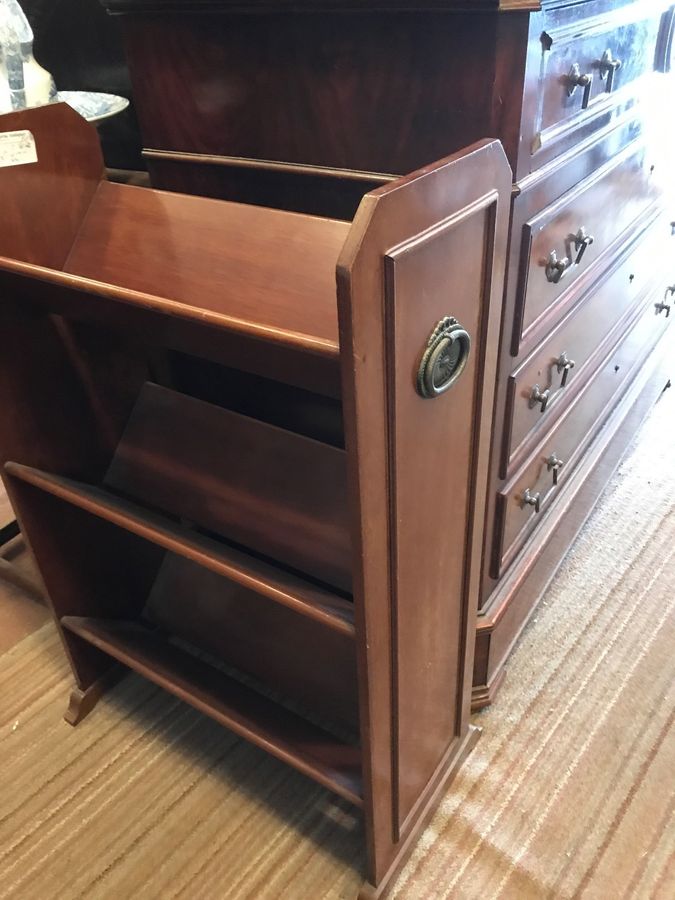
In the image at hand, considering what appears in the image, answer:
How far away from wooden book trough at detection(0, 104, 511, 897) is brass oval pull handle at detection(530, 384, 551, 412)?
0.24m

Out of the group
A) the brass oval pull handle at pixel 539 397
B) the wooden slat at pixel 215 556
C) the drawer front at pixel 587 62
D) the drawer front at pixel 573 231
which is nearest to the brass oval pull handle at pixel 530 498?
the brass oval pull handle at pixel 539 397

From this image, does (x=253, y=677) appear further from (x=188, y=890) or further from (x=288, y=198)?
(x=288, y=198)

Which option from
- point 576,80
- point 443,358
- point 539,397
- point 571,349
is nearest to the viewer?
point 443,358

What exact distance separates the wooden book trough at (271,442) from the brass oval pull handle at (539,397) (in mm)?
238

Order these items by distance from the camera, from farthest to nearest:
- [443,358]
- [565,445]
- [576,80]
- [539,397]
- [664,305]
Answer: [664,305], [565,445], [539,397], [576,80], [443,358]

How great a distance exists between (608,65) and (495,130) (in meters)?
0.29

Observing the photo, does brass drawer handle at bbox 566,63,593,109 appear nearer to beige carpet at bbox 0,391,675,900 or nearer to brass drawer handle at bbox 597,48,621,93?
brass drawer handle at bbox 597,48,621,93

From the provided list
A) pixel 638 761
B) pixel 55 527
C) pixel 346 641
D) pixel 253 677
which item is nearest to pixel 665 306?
pixel 638 761

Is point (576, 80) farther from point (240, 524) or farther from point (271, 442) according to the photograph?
point (240, 524)

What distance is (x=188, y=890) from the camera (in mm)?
1139

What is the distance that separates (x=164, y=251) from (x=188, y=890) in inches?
37.4

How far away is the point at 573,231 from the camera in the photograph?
3.58 ft

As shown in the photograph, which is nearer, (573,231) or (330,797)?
(573,231)

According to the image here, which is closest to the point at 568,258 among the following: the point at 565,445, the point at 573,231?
the point at 573,231
